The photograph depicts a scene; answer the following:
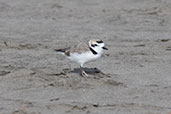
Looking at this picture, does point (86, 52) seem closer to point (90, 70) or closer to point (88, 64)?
point (90, 70)

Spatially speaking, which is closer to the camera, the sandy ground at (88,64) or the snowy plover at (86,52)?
the sandy ground at (88,64)

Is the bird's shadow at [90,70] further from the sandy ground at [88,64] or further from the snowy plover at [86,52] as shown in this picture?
the snowy plover at [86,52]

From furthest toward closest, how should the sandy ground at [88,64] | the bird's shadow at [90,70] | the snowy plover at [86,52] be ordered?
the bird's shadow at [90,70] < the snowy plover at [86,52] < the sandy ground at [88,64]

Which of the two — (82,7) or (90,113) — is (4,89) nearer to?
(90,113)

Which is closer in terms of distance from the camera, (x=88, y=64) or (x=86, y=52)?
(x=86, y=52)

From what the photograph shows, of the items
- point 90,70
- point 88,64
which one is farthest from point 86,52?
point 88,64

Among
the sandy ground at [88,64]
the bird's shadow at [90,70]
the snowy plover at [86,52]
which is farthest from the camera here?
the bird's shadow at [90,70]

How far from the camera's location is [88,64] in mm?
8047

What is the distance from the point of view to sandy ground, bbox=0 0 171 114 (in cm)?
614

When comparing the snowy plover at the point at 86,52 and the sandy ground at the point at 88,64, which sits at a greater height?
the snowy plover at the point at 86,52

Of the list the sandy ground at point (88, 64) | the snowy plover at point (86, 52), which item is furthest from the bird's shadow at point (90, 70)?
the snowy plover at point (86, 52)

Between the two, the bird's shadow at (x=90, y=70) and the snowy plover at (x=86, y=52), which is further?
the bird's shadow at (x=90, y=70)

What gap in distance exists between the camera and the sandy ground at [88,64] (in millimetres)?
6145

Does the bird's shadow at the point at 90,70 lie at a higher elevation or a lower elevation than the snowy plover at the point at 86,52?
lower
